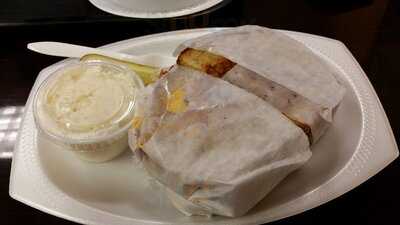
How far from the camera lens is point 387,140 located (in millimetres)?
715

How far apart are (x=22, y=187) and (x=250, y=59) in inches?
18.6

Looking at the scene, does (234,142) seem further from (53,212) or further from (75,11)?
(75,11)

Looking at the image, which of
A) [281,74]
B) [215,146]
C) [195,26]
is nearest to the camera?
[215,146]

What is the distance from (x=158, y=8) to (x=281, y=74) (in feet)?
1.90

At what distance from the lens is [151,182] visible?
2.31 ft

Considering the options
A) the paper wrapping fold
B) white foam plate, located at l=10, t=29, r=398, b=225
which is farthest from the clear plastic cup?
the paper wrapping fold

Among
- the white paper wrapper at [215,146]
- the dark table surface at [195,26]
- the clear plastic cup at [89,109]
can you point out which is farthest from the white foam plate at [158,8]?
the white paper wrapper at [215,146]

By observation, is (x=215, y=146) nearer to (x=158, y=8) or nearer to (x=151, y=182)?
(x=151, y=182)

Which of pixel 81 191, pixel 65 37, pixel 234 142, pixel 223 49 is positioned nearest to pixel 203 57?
pixel 223 49

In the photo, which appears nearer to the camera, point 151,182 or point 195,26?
point 151,182

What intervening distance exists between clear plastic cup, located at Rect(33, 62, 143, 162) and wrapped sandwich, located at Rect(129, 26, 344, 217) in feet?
0.25

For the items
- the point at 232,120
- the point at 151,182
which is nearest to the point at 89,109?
the point at 151,182

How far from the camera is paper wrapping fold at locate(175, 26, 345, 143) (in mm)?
669

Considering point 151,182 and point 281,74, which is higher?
point 281,74
